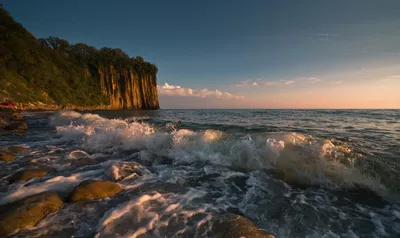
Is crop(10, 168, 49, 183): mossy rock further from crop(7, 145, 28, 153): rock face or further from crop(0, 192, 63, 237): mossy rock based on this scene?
crop(7, 145, 28, 153): rock face

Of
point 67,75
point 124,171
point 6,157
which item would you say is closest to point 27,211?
point 124,171

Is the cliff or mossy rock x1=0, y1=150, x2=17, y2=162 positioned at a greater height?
the cliff

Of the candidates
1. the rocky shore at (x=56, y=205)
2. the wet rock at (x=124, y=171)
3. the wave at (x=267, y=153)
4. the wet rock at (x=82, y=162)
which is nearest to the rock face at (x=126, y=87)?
the wave at (x=267, y=153)

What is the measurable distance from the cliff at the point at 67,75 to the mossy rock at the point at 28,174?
3563 centimetres

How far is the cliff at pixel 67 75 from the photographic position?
129 ft

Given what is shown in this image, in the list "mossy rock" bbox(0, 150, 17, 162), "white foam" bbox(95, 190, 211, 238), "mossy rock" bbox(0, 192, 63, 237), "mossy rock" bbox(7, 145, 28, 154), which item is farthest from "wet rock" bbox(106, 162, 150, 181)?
"mossy rock" bbox(7, 145, 28, 154)

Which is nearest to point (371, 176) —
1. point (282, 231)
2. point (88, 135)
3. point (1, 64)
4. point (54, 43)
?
point (282, 231)

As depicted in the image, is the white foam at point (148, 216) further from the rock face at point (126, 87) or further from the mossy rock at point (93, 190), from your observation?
the rock face at point (126, 87)

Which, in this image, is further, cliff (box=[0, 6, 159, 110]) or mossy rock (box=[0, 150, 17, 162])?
cliff (box=[0, 6, 159, 110])

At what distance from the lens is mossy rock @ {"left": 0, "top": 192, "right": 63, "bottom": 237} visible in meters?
3.10

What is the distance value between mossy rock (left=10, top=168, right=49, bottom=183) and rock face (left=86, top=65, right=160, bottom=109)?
66.2 metres

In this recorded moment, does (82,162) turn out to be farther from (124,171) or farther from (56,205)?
(56,205)

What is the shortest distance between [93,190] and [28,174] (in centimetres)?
237

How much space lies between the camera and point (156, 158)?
7715mm
